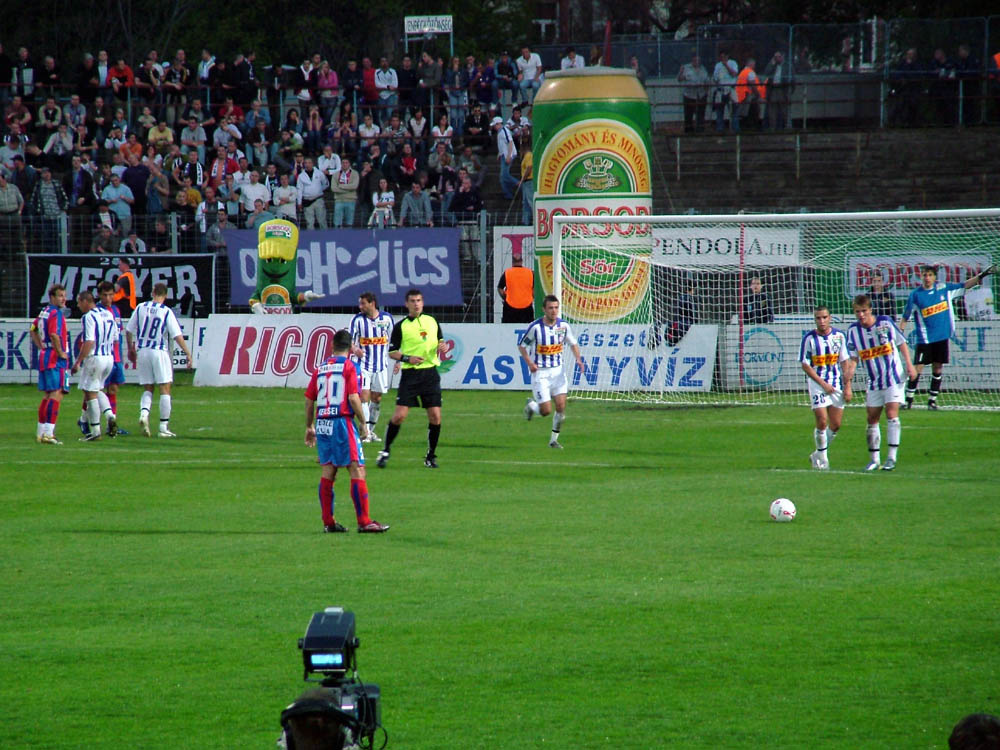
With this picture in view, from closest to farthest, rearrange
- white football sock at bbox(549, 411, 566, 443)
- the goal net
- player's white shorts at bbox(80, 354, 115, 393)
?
white football sock at bbox(549, 411, 566, 443), player's white shorts at bbox(80, 354, 115, 393), the goal net

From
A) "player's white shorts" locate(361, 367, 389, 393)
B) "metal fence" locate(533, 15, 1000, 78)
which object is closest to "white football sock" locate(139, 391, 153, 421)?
"player's white shorts" locate(361, 367, 389, 393)

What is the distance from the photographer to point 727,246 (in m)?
27.1

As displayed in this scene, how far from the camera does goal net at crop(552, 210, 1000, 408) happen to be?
2516 cm

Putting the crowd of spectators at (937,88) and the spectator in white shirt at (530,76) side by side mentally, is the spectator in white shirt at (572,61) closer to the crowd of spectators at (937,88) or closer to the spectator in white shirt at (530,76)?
the spectator in white shirt at (530,76)

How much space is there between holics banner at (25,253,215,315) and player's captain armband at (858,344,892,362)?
53.7 feet

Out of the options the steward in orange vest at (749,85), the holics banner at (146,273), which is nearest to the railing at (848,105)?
the steward in orange vest at (749,85)

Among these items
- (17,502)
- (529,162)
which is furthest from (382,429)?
(529,162)

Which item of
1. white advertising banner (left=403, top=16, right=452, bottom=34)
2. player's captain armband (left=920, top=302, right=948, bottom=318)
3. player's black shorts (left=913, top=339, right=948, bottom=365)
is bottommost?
player's black shorts (left=913, top=339, right=948, bottom=365)

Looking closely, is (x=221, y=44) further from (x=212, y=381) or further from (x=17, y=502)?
(x=17, y=502)

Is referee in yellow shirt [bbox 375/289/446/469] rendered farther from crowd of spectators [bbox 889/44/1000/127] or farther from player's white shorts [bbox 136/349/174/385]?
crowd of spectators [bbox 889/44/1000/127]

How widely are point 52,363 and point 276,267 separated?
30.0 ft

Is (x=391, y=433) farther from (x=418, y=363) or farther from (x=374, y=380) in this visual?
(x=374, y=380)

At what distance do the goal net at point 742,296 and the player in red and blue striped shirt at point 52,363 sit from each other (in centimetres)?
903

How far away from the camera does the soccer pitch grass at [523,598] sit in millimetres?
7270
